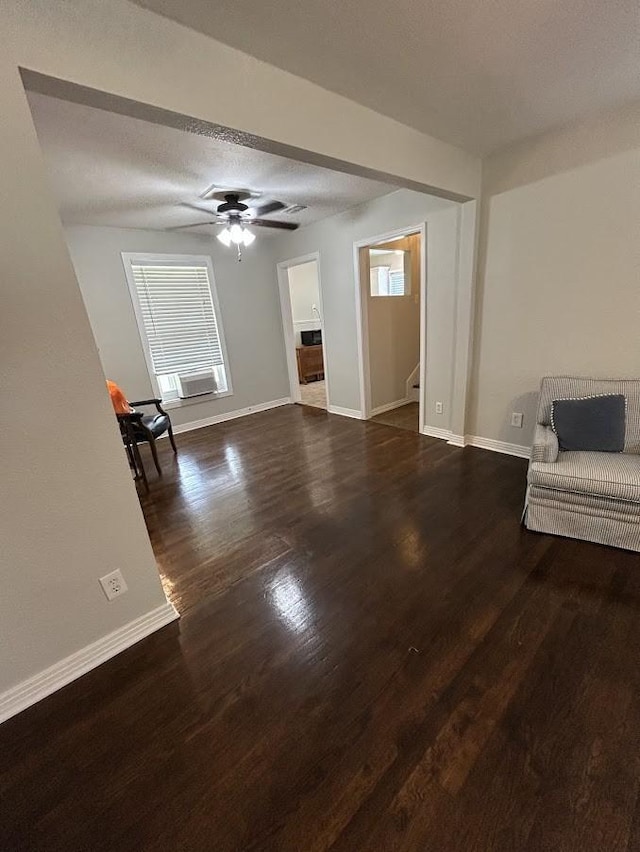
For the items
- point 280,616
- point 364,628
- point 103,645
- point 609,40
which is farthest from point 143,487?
point 609,40

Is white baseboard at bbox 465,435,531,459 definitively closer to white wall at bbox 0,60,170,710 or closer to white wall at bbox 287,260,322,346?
white wall at bbox 0,60,170,710

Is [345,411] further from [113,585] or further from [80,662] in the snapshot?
[80,662]

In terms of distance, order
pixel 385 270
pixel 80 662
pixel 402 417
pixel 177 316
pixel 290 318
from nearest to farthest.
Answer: pixel 80 662 → pixel 177 316 → pixel 402 417 → pixel 290 318 → pixel 385 270

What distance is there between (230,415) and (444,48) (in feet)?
14.2

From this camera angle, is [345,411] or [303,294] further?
[303,294]

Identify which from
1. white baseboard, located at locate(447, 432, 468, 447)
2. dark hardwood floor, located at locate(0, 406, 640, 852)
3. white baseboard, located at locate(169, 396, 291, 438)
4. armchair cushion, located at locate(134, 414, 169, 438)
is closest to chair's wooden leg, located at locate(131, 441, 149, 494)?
armchair cushion, located at locate(134, 414, 169, 438)

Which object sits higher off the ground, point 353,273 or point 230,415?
point 353,273

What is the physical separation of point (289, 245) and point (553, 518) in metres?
4.42

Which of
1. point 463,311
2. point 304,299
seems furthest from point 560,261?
point 304,299

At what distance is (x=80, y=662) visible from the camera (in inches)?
58.2

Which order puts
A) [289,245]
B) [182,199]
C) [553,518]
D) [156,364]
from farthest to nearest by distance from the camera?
[289,245], [156,364], [182,199], [553,518]

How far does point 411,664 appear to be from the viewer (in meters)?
1.41

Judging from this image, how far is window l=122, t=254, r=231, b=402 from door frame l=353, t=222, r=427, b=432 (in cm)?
195

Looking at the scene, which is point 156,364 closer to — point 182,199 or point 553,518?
point 182,199
